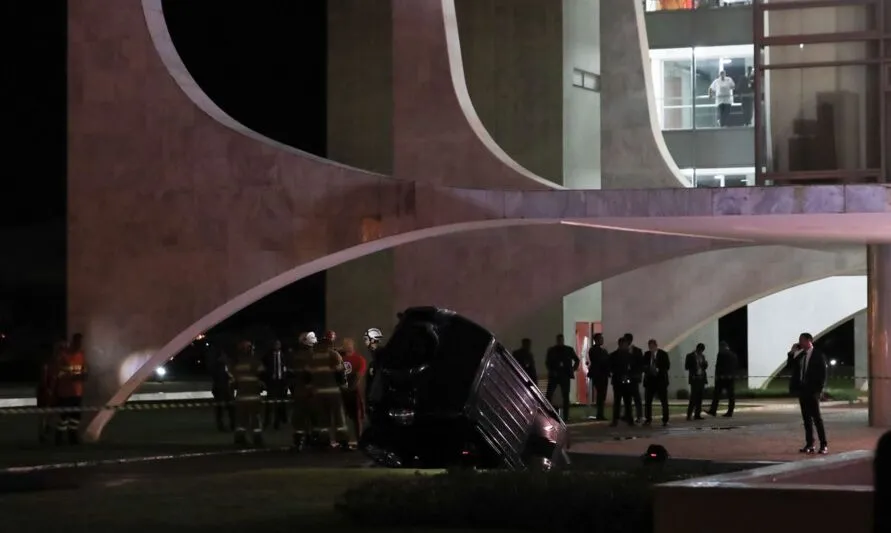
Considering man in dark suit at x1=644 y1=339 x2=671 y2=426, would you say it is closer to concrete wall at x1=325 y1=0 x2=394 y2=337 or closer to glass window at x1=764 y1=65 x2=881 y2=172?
glass window at x1=764 y1=65 x2=881 y2=172

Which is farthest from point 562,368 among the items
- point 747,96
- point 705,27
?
point 747,96

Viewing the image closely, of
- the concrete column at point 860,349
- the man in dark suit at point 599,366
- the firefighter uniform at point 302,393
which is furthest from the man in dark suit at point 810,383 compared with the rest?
the concrete column at point 860,349

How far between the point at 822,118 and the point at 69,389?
36.7 ft

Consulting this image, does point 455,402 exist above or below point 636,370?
above

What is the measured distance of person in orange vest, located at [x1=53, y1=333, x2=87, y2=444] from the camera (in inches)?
853

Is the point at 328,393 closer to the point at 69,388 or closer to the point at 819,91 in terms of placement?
the point at 69,388

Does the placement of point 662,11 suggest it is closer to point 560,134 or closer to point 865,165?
point 560,134

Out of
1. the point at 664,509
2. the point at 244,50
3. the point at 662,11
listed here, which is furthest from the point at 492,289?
the point at 244,50

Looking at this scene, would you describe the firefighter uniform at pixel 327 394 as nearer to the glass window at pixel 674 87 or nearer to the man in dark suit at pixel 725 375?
the man in dark suit at pixel 725 375

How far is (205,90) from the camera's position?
54.1 metres

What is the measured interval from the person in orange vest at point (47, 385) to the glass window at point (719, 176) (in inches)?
879

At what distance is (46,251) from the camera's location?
6134 cm

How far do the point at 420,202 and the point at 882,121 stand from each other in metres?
6.59

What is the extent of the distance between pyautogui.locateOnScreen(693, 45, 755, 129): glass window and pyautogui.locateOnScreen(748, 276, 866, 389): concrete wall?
20.8ft
